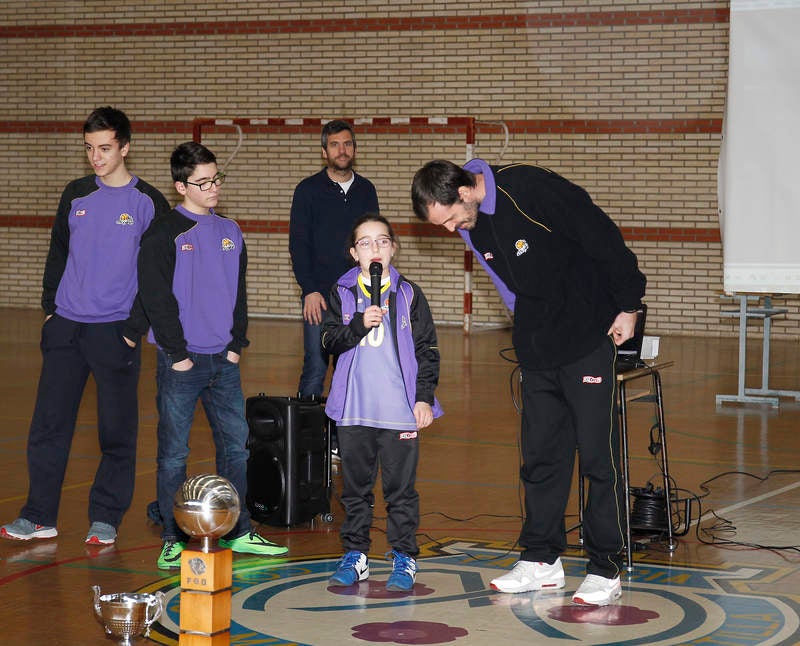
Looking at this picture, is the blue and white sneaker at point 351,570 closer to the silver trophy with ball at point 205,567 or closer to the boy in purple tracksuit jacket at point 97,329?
the boy in purple tracksuit jacket at point 97,329

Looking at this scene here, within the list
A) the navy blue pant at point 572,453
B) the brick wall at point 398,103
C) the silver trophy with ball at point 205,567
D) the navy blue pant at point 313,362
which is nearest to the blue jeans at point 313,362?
the navy blue pant at point 313,362

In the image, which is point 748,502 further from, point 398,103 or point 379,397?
point 398,103

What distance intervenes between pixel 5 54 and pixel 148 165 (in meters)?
3.43

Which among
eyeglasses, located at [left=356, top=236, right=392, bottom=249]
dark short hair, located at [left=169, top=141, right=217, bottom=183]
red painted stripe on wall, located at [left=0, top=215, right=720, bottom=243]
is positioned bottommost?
eyeglasses, located at [left=356, top=236, right=392, bottom=249]

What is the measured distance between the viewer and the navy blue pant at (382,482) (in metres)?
5.25

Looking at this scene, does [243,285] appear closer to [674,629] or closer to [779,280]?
[674,629]

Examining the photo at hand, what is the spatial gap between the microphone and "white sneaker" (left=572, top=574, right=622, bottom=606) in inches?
57.0

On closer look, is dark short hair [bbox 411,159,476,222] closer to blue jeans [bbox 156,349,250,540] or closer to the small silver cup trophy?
blue jeans [bbox 156,349,250,540]

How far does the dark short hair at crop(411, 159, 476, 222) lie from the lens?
4.64 m

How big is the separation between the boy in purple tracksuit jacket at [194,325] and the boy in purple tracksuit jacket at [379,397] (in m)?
0.62

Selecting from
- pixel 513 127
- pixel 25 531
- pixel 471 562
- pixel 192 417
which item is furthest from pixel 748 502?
pixel 513 127

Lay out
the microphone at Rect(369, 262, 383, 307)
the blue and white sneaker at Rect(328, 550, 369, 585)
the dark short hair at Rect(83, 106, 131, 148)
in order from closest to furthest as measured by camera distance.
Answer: the microphone at Rect(369, 262, 383, 307) < the blue and white sneaker at Rect(328, 550, 369, 585) < the dark short hair at Rect(83, 106, 131, 148)

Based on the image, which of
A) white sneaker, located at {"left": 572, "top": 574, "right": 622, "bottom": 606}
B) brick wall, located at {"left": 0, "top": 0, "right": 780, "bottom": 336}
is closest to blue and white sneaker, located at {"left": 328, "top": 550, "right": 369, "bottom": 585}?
white sneaker, located at {"left": 572, "top": 574, "right": 622, "bottom": 606}

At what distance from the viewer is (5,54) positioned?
20.1 m
